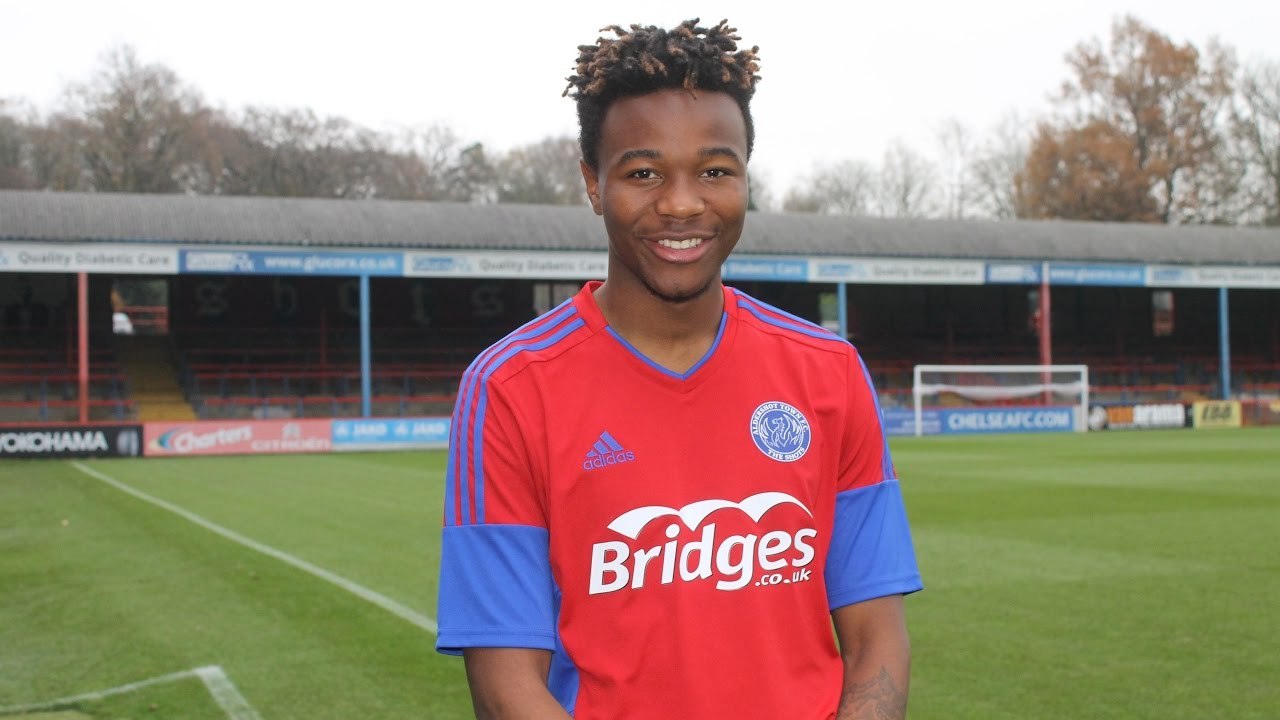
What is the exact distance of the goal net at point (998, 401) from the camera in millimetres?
34969

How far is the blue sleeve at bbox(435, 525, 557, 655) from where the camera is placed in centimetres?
208

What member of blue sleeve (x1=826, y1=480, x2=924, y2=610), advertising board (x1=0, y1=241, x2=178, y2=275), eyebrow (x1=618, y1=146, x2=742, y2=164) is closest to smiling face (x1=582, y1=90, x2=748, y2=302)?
eyebrow (x1=618, y1=146, x2=742, y2=164)

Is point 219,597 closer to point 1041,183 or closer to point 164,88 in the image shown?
point 164,88

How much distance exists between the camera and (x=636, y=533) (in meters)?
2.11

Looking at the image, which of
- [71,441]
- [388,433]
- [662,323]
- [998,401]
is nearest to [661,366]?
[662,323]

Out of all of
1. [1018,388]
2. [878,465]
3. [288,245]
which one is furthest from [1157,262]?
[878,465]

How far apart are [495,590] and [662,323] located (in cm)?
53

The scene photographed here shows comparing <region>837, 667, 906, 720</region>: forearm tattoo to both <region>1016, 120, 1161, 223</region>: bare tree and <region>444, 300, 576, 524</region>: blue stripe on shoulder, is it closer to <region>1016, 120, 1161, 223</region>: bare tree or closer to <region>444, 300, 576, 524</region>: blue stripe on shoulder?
<region>444, 300, 576, 524</region>: blue stripe on shoulder

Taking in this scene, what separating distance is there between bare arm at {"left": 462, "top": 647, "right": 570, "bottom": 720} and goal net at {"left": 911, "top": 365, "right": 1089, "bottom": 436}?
32.9 metres

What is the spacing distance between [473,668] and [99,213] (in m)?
37.1

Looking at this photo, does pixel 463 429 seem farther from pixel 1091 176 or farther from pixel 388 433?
pixel 1091 176

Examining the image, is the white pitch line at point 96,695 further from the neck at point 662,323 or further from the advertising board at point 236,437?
the advertising board at point 236,437

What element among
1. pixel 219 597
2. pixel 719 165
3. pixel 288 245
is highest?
pixel 288 245

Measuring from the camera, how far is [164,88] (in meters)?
59.7
